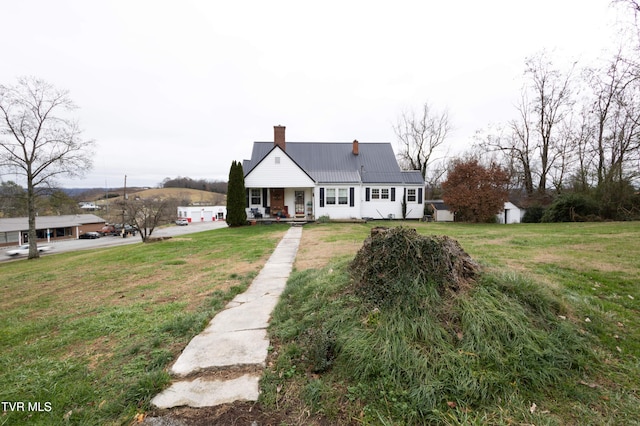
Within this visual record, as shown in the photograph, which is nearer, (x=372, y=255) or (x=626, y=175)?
(x=372, y=255)

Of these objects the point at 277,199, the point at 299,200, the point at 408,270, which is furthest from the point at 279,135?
the point at 408,270

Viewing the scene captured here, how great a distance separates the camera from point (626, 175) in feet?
53.4

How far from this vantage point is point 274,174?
19.7 metres

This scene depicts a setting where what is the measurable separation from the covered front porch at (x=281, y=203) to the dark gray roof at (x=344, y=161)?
198cm

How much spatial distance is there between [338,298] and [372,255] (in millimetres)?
752

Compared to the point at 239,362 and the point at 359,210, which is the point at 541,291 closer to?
the point at 239,362

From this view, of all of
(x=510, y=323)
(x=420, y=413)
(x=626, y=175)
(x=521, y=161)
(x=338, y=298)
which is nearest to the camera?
(x=420, y=413)

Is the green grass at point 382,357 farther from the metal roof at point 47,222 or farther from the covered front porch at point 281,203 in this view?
the metal roof at point 47,222

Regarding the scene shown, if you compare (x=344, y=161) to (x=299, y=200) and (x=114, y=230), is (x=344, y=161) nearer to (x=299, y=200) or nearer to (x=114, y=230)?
(x=299, y=200)

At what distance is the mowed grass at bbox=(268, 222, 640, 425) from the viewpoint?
2090mm

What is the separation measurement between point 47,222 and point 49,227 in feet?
8.06

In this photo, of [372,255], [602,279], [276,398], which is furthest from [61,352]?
[602,279]

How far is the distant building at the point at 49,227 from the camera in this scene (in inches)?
1577

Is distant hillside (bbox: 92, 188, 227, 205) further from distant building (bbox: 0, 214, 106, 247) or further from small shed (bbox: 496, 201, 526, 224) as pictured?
small shed (bbox: 496, 201, 526, 224)
